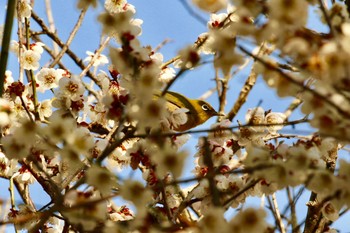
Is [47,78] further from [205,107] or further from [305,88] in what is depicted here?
[305,88]

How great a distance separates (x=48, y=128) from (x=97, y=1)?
0.40 m

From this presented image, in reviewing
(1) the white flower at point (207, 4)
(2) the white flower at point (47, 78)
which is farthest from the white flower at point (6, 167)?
(1) the white flower at point (207, 4)

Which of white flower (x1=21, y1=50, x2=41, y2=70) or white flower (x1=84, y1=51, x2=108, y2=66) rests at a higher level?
white flower (x1=84, y1=51, x2=108, y2=66)

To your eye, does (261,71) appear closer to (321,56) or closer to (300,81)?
(300,81)

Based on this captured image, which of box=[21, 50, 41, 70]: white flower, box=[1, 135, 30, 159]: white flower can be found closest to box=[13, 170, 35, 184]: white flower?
box=[21, 50, 41, 70]: white flower

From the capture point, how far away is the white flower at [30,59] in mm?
3027

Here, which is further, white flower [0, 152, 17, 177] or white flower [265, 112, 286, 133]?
white flower [0, 152, 17, 177]

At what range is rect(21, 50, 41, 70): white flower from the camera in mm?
3027

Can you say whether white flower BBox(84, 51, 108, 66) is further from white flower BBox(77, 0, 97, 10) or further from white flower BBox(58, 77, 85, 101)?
white flower BBox(77, 0, 97, 10)

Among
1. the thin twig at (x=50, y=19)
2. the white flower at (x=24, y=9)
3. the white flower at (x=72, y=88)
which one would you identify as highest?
the thin twig at (x=50, y=19)

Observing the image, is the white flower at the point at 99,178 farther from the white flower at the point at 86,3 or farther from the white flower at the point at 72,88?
the white flower at the point at 72,88

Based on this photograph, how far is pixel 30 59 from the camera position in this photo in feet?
9.98

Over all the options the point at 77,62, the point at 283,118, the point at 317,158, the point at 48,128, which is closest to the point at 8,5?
the point at 48,128

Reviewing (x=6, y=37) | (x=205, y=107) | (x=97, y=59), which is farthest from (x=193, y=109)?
(x=6, y=37)
